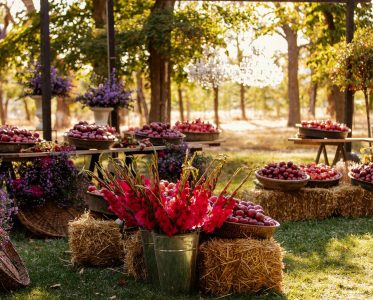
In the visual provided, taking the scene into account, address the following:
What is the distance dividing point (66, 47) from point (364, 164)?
1014 cm

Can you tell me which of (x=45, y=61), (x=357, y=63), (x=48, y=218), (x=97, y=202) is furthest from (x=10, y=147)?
(x=357, y=63)

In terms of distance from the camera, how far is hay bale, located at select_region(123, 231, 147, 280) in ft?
18.9

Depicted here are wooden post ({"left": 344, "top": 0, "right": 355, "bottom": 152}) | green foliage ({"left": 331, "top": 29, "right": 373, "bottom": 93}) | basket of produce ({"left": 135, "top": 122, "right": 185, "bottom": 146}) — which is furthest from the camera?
wooden post ({"left": 344, "top": 0, "right": 355, "bottom": 152})

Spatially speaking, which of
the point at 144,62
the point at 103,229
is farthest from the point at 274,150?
the point at 103,229

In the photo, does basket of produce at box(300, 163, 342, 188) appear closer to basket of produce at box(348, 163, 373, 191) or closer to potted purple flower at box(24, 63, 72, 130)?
basket of produce at box(348, 163, 373, 191)

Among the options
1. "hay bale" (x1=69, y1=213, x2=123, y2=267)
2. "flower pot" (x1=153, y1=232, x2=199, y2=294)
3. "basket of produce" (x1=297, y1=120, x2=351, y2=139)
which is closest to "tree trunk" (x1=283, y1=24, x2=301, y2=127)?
"basket of produce" (x1=297, y1=120, x2=351, y2=139)

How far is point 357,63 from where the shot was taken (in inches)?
453

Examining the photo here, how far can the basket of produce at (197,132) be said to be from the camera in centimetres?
1070

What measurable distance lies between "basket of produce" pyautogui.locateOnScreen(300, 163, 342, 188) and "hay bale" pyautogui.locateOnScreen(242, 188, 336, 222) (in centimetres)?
21

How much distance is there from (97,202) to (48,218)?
170cm

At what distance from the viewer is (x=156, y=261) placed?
534 centimetres

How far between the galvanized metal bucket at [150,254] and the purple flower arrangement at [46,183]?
2936mm

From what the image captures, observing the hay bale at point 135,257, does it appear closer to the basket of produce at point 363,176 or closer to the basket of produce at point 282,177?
the basket of produce at point 282,177

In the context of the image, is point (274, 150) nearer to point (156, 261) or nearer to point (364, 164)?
point (364, 164)
